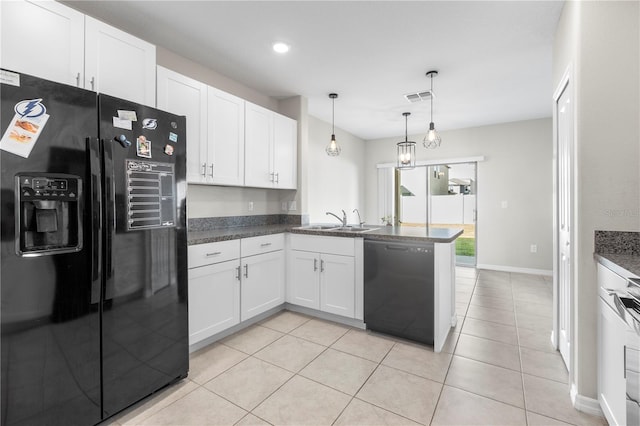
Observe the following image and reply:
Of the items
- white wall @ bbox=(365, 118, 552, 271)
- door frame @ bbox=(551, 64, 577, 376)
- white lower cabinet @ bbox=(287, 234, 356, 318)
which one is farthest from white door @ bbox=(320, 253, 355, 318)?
white wall @ bbox=(365, 118, 552, 271)

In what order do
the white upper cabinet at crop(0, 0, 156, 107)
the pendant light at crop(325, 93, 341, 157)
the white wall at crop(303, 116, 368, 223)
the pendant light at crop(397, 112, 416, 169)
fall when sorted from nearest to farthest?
the white upper cabinet at crop(0, 0, 156, 107) < the pendant light at crop(325, 93, 341, 157) < the pendant light at crop(397, 112, 416, 169) < the white wall at crop(303, 116, 368, 223)

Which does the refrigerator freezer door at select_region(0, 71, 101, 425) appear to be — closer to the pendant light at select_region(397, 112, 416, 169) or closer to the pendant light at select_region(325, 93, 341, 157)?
the pendant light at select_region(325, 93, 341, 157)

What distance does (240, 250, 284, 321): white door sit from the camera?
2764 millimetres

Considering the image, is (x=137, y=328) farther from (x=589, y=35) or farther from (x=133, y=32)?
(x=589, y=35)

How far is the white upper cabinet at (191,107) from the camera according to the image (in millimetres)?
2379

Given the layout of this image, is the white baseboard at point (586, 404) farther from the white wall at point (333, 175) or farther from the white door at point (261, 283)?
the white wall at point (333, 175)

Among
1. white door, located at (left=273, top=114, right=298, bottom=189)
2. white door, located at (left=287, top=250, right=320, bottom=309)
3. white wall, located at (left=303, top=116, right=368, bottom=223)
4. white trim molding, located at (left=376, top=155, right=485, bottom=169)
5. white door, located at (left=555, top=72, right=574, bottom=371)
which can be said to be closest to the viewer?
white door, located at (left=555, top=72, right=574, bottom=371)

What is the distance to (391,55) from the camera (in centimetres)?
281

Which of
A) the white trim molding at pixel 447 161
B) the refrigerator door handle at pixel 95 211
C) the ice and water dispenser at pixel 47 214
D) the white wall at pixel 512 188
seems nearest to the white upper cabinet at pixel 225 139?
the refrigerator door handle at pixel 95 211

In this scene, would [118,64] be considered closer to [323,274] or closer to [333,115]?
[323,274]

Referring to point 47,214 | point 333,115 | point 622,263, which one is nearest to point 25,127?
point 47,214

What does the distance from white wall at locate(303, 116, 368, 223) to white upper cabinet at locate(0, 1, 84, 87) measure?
8.09ft

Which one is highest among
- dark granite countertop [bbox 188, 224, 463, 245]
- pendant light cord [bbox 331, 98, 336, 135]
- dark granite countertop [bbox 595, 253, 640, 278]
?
pendant light cord [bbox 331, 98, 336, 135]

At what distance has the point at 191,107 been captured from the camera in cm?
257
